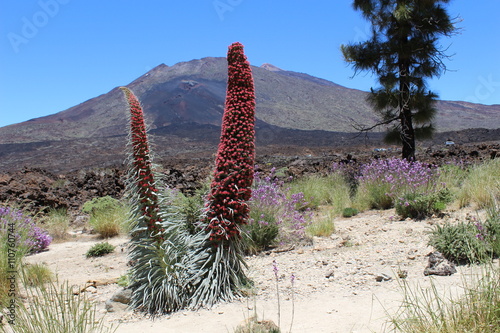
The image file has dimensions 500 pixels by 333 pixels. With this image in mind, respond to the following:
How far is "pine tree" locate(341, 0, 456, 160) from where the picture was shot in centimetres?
1069

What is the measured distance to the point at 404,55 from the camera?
1077cm

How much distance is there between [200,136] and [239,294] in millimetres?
43749

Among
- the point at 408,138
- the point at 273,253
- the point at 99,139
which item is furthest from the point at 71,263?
the point at 99,139

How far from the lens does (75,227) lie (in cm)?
901

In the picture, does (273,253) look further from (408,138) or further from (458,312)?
(408,138)

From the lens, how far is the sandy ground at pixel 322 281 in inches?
125

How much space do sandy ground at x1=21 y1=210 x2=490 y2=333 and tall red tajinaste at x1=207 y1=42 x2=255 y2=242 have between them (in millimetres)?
699

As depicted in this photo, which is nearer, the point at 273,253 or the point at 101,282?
the point at 101,282

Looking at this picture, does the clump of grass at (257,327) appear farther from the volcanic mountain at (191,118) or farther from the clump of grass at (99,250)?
the volcanic mountain at (191,118)

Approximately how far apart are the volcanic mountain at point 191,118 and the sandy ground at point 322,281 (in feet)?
77.0

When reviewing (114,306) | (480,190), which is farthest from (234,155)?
(480,190)

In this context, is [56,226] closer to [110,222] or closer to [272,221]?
[110,222]

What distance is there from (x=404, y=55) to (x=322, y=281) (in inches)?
333

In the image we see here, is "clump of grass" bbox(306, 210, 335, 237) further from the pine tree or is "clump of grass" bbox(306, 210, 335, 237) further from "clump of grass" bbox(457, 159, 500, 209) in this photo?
the pine tree
